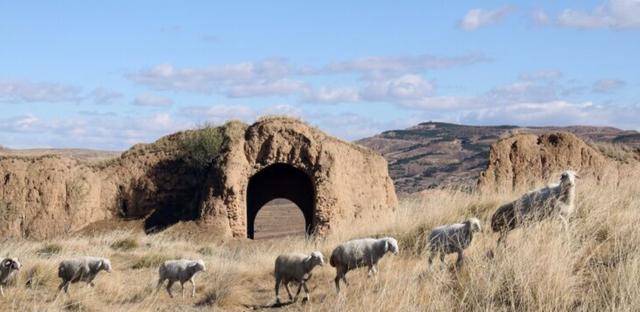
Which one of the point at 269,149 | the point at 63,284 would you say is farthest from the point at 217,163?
the point at 63,284

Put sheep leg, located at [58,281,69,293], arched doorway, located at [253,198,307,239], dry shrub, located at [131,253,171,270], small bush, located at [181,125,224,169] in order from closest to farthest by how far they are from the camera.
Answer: sheep leg, located at [58,281,69,293] < dry shrub, located at [131,253,171,270] < small bush, located at [181,125,224,169] < arched doorway, located at [253,198,307,239]

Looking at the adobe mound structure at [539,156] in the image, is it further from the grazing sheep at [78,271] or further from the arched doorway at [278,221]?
the arched doorway at [278,221]

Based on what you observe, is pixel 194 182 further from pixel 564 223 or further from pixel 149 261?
pixel 564 223

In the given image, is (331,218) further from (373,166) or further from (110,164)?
(110,164)

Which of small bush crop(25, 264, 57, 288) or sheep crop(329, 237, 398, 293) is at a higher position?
sheep crop(329, 237, 398, 293)

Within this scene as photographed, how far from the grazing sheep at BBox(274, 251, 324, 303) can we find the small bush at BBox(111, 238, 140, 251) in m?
9.57

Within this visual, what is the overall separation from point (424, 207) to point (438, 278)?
19.3 ft

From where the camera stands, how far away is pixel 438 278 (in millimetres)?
7922

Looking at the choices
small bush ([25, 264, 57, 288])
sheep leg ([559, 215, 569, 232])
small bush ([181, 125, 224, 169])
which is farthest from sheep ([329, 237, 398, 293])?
small bush ([181, 125, 224, 169])

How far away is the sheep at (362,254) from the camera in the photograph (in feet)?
32.5

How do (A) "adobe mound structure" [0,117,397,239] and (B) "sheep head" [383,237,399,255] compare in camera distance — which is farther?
(A) "adobe mound structure" [0,117,397,239]

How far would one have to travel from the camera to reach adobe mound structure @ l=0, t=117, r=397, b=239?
25.3 meters

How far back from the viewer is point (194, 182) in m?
28.1

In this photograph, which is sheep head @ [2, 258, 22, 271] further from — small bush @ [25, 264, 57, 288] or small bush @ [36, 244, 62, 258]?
small bush @ [36, 244, 62, 258]
